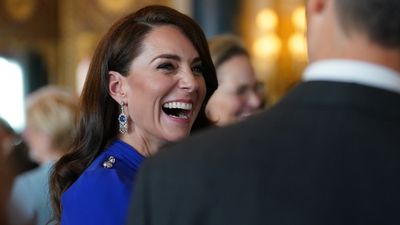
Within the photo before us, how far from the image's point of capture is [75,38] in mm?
13023

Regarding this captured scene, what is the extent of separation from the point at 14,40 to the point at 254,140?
11879mm

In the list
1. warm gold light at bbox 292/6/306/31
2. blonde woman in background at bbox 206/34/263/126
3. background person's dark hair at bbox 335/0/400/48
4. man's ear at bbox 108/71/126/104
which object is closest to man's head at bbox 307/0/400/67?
background person's dark hair at bbox 335/0/400/48

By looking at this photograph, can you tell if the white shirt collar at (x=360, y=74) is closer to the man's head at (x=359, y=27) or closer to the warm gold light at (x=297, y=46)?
the man's head at (x=359, y=27)

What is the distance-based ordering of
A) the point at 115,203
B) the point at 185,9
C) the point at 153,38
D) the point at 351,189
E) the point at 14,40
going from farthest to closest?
the point at 14,40 → the point at 185,9 → the point at 153,38 → the point at 115,203 → the point at 351,189

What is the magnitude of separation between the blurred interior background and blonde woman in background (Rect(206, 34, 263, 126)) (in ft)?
23.1

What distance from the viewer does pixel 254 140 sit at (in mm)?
1303

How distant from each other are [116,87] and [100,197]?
1.40ft

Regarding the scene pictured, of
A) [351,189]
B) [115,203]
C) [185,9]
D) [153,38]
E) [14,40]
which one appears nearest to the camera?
[351,189]

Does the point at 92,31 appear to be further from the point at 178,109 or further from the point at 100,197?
the point at 100,197

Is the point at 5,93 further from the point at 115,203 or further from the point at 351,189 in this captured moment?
the point at 351,189

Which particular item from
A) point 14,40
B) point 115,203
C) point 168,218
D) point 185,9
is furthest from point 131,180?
point 14,40

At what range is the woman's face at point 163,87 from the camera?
7.61ft

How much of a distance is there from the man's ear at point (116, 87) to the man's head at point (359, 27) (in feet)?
3.72

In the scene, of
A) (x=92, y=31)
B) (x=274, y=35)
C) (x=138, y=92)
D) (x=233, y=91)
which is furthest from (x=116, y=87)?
(x=92, y=31)
